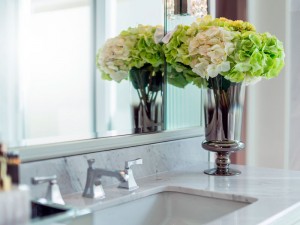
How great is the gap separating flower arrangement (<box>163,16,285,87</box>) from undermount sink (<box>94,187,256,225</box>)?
0.38 m

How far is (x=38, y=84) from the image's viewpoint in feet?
4.08

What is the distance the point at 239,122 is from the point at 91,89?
1.69ft

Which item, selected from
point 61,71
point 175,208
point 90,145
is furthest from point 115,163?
point 61,71

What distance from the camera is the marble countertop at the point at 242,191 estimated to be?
96 cm

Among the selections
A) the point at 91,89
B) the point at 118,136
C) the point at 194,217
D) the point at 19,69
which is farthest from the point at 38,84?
the point at 194,217

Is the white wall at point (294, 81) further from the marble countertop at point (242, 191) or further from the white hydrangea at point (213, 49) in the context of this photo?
the white hydrangea at point (213, 49)

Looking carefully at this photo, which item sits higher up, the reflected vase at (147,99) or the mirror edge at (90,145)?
the reflected vase at (147,99)

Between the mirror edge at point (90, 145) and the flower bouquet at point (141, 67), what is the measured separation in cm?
6

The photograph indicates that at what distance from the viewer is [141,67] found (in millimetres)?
1515

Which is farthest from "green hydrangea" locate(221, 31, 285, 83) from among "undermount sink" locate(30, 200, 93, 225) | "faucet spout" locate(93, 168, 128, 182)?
"undermount sink" locate(30, 200, 93, 225)

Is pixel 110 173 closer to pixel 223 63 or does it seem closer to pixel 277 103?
pixel 223 63

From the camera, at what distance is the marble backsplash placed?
1.05 m

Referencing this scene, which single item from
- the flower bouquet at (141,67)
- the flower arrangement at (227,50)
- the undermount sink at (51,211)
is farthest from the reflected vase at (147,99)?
the undermount sink at (51,211)

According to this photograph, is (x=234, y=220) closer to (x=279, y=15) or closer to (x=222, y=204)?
(x=222, y=204)
